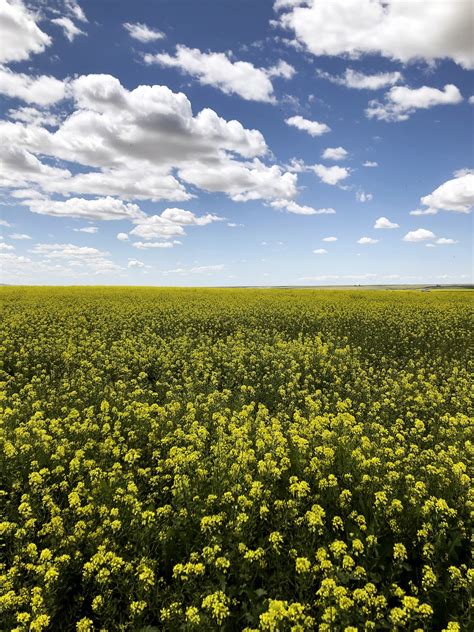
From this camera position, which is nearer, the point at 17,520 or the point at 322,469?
the point at 17,520

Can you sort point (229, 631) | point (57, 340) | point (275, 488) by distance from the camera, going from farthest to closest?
point (57, 340), point (275, 488), point (229, 631)

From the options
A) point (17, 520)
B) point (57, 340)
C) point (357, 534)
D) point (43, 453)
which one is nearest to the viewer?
point (357, 534)

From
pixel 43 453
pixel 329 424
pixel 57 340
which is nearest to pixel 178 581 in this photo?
pixel 43 453

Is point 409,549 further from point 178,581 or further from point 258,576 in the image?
point 178,581

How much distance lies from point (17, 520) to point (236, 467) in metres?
2.89

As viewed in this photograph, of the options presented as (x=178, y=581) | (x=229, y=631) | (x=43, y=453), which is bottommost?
(x=229, y=631)

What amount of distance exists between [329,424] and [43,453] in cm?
519

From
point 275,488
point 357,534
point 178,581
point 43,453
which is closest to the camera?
point 178,581

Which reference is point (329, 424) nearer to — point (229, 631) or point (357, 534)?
point (357, 534)

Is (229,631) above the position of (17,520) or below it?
below

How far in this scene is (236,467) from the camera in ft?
17.5

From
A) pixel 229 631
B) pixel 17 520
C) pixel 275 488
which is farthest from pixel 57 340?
pixel 229 631

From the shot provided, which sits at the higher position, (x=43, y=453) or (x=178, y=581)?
(x=43, y=453)

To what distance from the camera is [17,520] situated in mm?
4797
